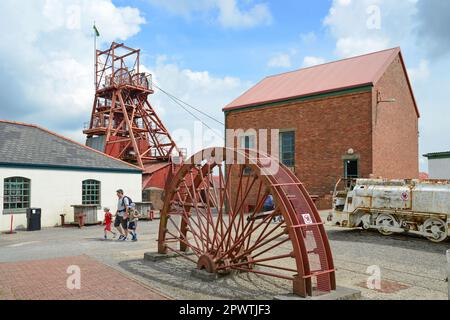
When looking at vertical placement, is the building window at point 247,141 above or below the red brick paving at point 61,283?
above

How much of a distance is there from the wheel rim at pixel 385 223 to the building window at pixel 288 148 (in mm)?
9717

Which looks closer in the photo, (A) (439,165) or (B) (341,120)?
(B) (341,120)

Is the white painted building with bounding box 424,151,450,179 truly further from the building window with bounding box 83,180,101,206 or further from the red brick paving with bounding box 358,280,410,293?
the building window with bounding box 83,180,101,206

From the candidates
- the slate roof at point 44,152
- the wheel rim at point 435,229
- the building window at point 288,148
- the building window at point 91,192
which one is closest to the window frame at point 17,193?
the slate roof at point 44,152

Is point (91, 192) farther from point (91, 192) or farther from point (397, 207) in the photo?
point (397, 207)

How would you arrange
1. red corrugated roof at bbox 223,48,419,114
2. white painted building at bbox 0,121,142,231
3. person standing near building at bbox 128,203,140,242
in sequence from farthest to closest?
red corrugated roof at bbox 223,48,419,114 → white painted building at bbox 0,121,142,231 → person standing near building at bbox 128,203,140,242

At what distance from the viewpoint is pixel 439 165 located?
23562 mm

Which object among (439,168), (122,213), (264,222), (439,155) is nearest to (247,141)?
(439,155)

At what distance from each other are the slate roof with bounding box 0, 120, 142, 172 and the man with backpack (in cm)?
694

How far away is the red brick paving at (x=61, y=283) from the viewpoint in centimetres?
643

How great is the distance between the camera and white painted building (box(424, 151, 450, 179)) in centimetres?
2323

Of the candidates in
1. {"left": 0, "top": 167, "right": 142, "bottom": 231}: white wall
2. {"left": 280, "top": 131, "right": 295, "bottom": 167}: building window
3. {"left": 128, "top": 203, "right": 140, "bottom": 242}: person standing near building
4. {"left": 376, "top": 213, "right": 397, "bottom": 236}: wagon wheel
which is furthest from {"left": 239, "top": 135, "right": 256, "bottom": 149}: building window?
{"left": 128, "top": 203, "right": 140, "bottom": 242}: person standing near building

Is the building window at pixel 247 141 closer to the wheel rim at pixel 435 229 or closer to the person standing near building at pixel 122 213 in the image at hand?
the person standing near building at pixel 122 213

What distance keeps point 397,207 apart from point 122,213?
8641 millimetres
